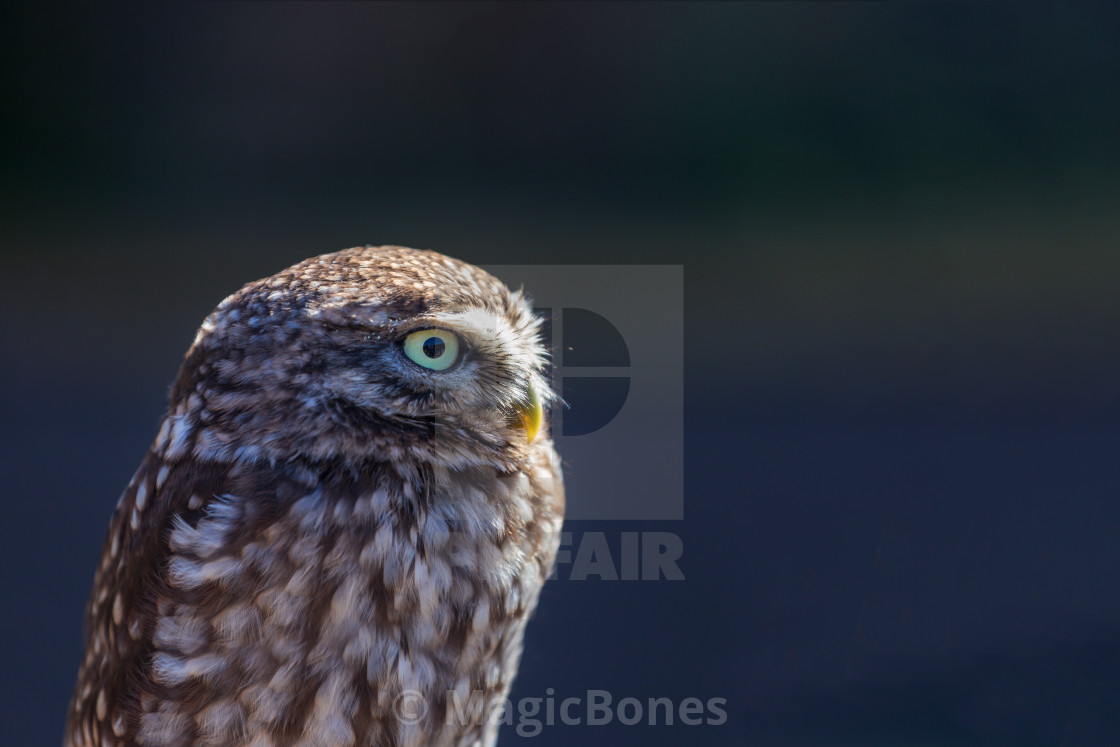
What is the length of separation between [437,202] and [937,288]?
5.51ft

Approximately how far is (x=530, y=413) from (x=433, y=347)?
148mm

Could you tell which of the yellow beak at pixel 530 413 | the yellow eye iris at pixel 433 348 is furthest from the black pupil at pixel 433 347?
the yellow beak at pixel 530 413

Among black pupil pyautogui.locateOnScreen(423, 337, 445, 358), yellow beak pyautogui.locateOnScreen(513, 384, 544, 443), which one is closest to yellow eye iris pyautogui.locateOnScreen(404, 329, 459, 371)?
black pupil pyautogui.locateOnScreen(423, 337, 445, 358)

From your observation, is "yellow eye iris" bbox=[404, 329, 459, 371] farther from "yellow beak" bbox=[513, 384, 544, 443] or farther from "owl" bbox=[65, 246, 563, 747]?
"yellow beak" bbox=[513, 384, 544, 443]

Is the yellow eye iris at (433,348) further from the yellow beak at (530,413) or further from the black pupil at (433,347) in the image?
the yellow beak at (530,413)

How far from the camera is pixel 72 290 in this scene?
2.83 meters

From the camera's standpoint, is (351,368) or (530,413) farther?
(530,413)

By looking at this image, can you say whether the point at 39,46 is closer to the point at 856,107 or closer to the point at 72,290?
the point at 72,290

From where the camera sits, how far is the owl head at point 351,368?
28.5 inches

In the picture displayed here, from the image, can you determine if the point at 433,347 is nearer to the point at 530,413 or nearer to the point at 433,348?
the point at 433,348

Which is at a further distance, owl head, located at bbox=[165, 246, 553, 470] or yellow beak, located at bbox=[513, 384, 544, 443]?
yellow beak, located at bbox=[513, 384, 544, 443]

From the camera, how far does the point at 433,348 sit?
75 centimetres

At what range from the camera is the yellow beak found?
84cm

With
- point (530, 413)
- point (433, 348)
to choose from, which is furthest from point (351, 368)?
point (530, 413)
